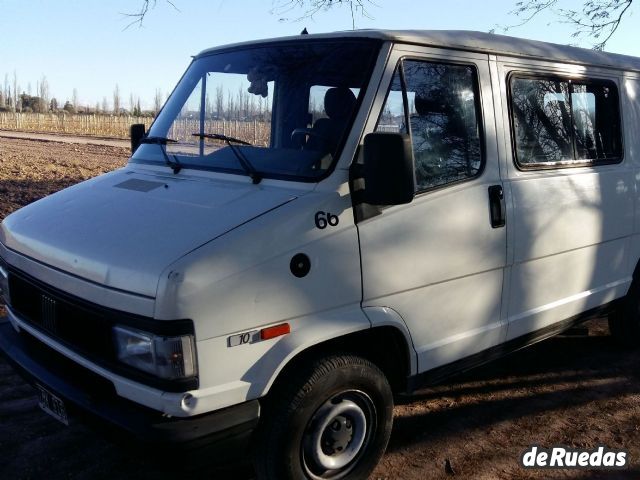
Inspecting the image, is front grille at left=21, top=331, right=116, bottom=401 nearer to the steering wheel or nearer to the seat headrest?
→ the steering wheel

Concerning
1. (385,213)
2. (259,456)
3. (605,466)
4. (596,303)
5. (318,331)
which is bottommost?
(605,466)

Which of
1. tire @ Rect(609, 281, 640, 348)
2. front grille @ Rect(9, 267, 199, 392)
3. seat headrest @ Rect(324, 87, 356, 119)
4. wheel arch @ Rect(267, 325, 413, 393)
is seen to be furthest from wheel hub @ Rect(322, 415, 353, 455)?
tire @ Rect(609, 281, 640, 348)

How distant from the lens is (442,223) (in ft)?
11.1

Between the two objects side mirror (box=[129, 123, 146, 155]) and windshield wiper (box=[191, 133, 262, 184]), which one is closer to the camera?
windshield wiper (box=[191, 133, 262, 184])

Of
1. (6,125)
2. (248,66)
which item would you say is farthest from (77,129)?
(248,66)

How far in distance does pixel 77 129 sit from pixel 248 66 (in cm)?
Answer: 5400

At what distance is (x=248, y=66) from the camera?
3783 millimetres

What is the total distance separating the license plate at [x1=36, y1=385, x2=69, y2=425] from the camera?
2961mm

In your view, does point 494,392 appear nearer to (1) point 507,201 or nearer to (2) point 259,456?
(1) point 507,201

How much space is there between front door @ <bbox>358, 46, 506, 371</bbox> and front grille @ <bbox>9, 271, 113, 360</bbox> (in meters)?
1.26

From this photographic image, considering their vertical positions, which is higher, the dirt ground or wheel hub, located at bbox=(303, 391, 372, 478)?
wheel hub, located at bbox=(303, 391, 372, 478)

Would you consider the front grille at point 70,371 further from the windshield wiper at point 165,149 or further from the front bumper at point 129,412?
the windshield wiper at point 165,149

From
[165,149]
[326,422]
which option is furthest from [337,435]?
[165,149]

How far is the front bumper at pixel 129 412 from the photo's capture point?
8.48 feet
